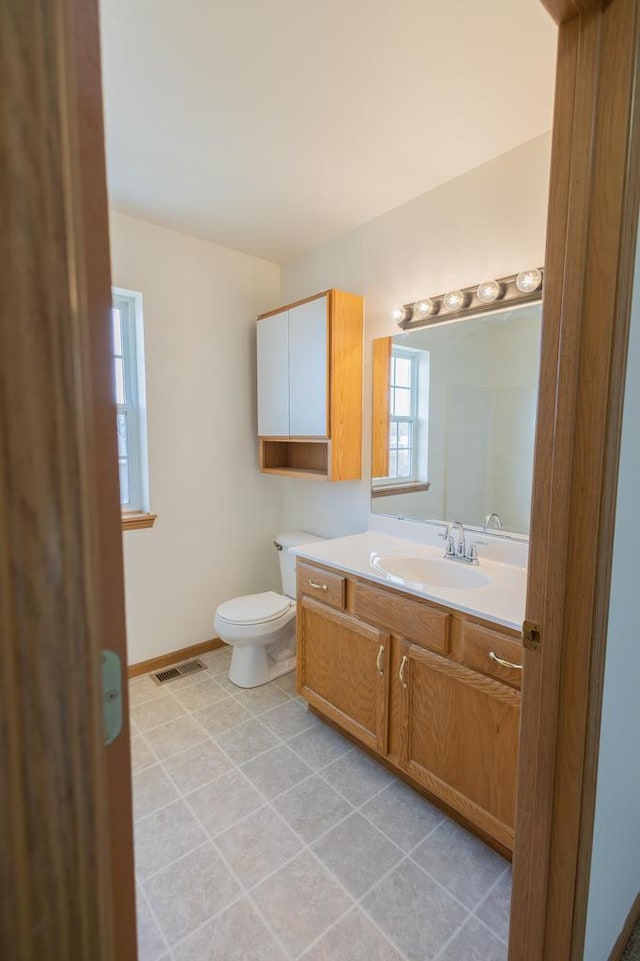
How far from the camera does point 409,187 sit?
1997 mm

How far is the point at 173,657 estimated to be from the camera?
105 inches

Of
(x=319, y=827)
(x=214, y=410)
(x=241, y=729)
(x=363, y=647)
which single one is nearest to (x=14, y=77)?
(x=363, y=647)

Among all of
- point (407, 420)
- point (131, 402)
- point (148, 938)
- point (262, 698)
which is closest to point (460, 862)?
point (148, 938)

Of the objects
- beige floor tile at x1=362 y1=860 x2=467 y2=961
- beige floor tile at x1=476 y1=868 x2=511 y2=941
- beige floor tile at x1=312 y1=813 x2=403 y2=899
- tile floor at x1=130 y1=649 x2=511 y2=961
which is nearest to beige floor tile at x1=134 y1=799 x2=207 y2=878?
tile floor at x1=130 y1=649 x2=511 y2=961

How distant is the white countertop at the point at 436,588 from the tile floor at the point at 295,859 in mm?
826

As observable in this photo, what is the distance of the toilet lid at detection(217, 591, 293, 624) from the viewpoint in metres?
2.34

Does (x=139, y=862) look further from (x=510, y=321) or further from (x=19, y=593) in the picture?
(x=510, y=321)

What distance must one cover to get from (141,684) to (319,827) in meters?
1.35

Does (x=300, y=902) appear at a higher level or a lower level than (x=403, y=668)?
lower

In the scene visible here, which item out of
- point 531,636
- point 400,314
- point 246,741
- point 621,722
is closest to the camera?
point 531,636

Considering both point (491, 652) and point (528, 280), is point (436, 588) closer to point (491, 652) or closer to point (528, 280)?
point (491, 652)

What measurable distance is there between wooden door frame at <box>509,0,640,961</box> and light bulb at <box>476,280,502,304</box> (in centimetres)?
→ 100

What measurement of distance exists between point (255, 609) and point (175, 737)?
0.69 m

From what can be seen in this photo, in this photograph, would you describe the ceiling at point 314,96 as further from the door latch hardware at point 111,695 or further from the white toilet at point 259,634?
the white toilet at point 259,634
